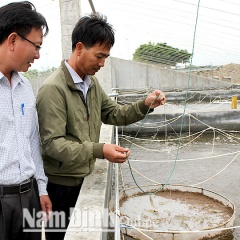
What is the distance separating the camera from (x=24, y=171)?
1668 millimetres

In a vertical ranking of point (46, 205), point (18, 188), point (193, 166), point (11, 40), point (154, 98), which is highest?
point (11, 40)

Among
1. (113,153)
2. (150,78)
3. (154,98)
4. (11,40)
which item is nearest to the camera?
(11,40)

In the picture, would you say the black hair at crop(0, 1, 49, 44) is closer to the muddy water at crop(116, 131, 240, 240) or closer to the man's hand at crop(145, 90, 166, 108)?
the man's hand at crop(145, 90, 166, 108)

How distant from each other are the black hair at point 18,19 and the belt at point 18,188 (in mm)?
715

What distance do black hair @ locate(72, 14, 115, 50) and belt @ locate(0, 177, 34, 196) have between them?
33.4 inches

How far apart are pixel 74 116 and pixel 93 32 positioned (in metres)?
0.51

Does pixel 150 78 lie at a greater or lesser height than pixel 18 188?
greater

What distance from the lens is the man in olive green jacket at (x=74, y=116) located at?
180 cm

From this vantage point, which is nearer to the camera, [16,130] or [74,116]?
[16,130]

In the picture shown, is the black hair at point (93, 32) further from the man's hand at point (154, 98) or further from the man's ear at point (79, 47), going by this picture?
the man's hand at point (154, 98)

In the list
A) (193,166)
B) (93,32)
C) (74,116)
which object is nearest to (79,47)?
(93,32)

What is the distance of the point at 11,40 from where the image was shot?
61.9 inches

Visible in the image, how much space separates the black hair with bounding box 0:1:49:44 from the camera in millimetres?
1573

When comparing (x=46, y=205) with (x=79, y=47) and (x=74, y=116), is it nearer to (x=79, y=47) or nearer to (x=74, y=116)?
(x=74, y=116)
